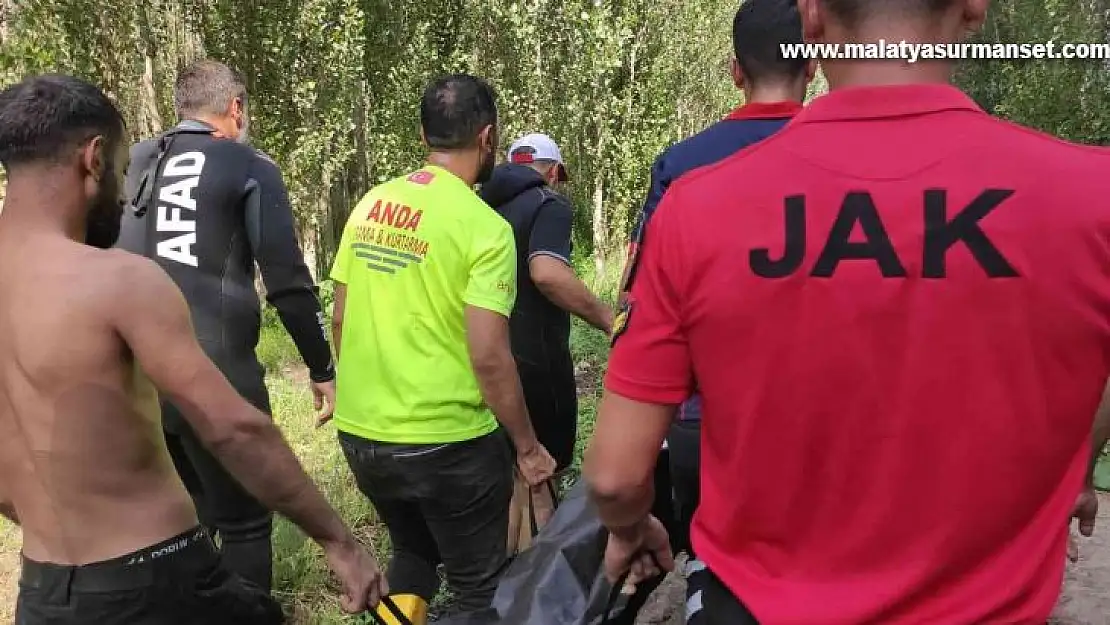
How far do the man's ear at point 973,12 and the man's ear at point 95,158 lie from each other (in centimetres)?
162

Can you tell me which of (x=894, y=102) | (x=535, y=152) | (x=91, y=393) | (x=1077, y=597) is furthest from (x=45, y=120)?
(x=1077, y=597)

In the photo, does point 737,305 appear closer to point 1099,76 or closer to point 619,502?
point 619,502

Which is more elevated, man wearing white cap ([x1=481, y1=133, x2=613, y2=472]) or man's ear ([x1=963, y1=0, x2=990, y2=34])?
man's ear ([x1=963, y1=0, x2=990, y2=34])

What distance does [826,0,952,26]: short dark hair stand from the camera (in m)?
1.14

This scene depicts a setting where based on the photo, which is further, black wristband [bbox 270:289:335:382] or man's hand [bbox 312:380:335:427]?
man's hand [bbox 312:380:335:427]

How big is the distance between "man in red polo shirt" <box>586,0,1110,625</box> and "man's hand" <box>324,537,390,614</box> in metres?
1.02

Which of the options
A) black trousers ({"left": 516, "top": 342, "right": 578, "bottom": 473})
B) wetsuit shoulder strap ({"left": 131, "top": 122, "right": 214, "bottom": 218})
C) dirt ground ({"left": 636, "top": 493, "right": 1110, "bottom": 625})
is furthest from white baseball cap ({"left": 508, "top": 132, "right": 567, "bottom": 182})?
dirt ground ({"left": 636, "top": 493, "right": 1110, "bottom": 625})

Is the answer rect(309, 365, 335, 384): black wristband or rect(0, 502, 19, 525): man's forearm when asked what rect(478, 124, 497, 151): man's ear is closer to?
rect(309, 365, 335, 384): black wristband

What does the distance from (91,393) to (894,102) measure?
59.9 inches

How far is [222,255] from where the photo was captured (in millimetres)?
2867

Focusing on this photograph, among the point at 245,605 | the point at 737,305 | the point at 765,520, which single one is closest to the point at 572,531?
the point at 245,605

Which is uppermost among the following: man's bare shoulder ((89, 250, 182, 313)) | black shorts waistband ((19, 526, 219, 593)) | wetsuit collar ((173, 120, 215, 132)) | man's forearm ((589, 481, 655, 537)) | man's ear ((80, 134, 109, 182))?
wetsuit collar ((173, 120, 215, 132))

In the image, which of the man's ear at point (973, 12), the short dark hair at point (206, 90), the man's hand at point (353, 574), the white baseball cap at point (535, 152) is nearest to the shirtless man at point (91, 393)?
the man's hand at point (353, 574)

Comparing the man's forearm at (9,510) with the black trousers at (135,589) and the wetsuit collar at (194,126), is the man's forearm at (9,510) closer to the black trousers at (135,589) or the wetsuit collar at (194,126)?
the black trousers at (135,589)
